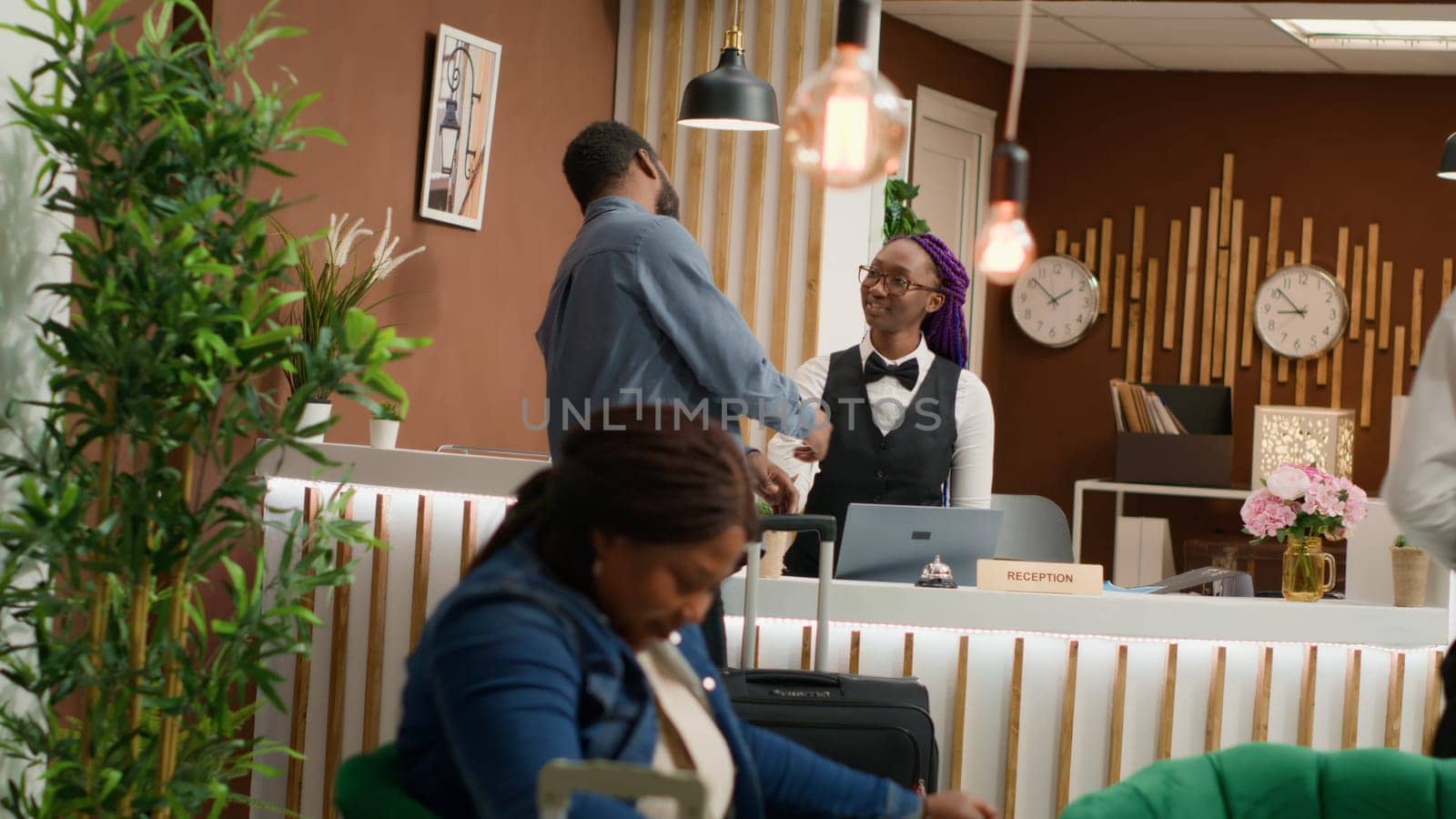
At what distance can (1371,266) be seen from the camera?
740 cm

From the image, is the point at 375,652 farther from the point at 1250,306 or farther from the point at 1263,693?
the point at 1250,306

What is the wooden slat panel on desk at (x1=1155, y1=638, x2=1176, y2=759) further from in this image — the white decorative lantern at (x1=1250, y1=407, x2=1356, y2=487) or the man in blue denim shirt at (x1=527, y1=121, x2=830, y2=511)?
the white decorative lantern at (x1=1250, y1=407, x2=1356, y2=487)

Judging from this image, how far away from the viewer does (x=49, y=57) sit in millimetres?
2805

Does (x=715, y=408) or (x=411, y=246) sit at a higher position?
(x=411, y=246)

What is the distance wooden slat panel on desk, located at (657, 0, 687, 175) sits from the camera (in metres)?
5.74

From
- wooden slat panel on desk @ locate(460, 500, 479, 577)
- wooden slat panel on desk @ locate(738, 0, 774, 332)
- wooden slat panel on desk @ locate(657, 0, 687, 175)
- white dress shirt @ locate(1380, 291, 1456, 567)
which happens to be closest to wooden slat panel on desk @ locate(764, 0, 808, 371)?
wooden slat panel on desk @ locate(738, 0, 774, 332)

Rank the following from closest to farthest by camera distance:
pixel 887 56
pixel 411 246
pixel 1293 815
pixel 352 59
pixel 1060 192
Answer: pixel 1293 815
pixel 352 59
pixel 411 246
pixel 887 56
pixel 1060 192

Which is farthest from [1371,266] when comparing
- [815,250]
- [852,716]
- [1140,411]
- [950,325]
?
[852,716]

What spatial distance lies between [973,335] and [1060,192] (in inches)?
36.5

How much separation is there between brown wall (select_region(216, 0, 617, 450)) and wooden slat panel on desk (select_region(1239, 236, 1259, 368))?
347 cm

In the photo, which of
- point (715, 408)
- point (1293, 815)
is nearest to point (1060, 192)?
point (715, 408)

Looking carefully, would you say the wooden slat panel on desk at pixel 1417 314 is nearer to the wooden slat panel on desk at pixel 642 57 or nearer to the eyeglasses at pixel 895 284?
the wooden slat panel on desk at pixel 642 57

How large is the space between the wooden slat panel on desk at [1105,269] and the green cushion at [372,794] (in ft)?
22.1

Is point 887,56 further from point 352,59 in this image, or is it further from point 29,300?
point 29,300
